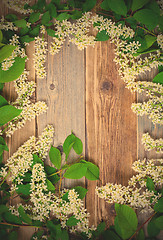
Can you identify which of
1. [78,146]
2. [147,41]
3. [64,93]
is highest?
[147,41]

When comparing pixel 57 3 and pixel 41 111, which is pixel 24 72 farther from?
pixel 57 3

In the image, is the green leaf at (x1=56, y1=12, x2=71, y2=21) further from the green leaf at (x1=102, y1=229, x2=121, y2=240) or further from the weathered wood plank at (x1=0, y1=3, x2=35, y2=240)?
the green leaf at (x1=102, y1=229, x2=121, y2=240)

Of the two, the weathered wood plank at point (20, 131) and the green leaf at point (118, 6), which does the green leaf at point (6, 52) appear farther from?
the green leaf at point (118, 6)

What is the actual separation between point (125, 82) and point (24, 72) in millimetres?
519

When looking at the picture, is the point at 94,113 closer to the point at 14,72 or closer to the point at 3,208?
the point at 14,72

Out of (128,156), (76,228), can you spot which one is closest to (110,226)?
(76,228)

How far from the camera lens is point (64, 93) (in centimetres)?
96

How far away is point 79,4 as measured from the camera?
89cm

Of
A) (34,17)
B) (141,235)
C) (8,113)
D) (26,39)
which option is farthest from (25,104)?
(141,235)

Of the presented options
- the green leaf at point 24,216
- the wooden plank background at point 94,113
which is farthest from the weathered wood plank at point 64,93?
the green leaf at point 24,216

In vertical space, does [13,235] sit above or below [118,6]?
below

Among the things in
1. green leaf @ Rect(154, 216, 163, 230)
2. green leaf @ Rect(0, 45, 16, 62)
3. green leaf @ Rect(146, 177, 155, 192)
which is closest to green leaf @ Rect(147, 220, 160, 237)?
green leaf @ Rect(154, 216, 163, 230)

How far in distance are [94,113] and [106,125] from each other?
9 cm

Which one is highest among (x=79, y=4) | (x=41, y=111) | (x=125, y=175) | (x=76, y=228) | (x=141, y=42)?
(x=79, y=4)
